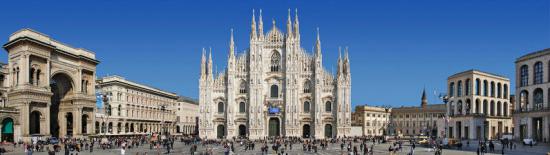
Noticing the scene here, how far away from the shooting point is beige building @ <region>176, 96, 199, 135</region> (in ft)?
413

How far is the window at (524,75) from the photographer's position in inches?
2672

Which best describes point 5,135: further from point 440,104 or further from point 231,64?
point 440,104

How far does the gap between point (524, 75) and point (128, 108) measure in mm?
60545

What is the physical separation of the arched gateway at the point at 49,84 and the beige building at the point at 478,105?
167ft

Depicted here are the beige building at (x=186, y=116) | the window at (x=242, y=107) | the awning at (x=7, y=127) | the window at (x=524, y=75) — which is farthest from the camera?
the beige building at (x=186, y=116)

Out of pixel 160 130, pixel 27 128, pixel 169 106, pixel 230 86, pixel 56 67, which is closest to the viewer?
pixel 27 128

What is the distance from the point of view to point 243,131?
3536 inches

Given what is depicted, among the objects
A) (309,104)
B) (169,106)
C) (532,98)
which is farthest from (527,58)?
(169,106)

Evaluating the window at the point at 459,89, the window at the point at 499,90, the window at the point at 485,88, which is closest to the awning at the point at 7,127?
the window at the point at 459,89

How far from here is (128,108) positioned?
304 ft

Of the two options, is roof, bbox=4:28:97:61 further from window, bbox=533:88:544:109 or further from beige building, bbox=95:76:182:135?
window, bbox=533:88:544:109

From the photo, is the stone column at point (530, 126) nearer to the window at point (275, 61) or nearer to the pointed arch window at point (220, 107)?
the window at point (275, 61)

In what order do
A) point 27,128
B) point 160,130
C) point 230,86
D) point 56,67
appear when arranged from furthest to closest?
1. point 160,130
2. point 230,86
3. point 56,67
4. point 27,128

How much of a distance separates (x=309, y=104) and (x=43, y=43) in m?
43.0
